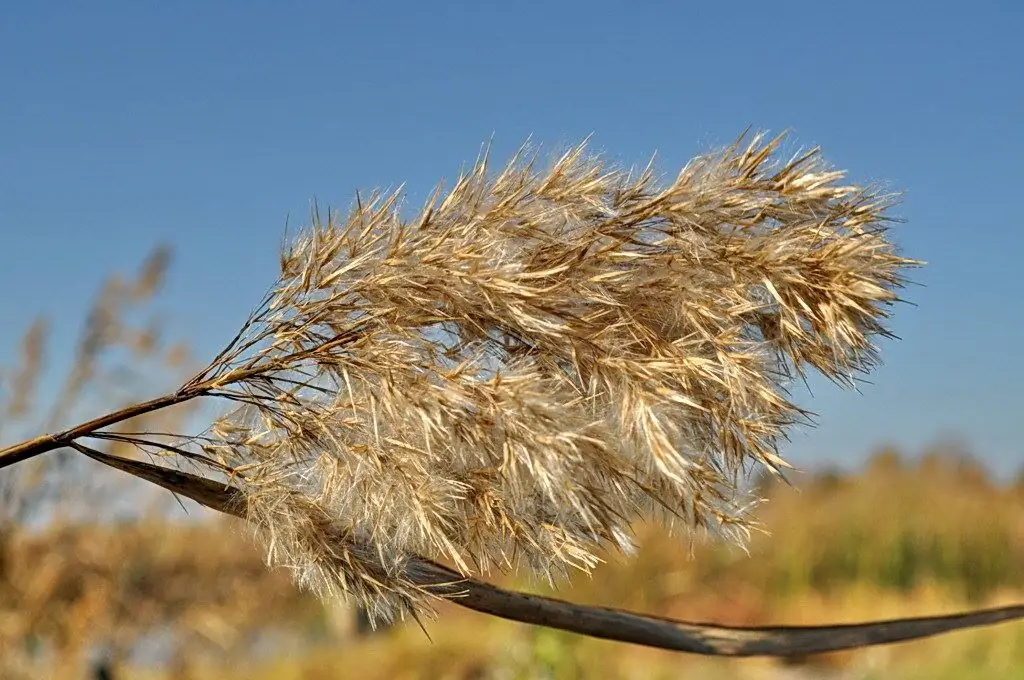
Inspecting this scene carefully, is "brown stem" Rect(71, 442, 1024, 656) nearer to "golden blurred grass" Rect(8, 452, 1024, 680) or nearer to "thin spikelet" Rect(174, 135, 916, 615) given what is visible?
"thin spikelet" Rect(174, 135, 916, 615)

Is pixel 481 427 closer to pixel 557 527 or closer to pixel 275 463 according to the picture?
pixel 557 527

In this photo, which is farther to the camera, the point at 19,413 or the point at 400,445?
the point at 19,413

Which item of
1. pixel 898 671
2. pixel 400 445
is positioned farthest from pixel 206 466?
pixel 898 671

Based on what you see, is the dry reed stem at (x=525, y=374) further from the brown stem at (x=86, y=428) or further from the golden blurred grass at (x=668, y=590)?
the golden blurred grass at (x=668, y=590)

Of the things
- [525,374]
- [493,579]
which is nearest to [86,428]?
[525,374]

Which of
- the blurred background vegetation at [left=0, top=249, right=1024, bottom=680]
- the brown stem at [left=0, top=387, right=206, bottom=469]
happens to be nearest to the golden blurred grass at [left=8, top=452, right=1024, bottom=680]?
the blurred background vegetation at [left=0, top=249, right=1024, bottom=680]

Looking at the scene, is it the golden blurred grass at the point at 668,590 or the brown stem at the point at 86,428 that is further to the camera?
the golden blurred grass at the point at 668,590

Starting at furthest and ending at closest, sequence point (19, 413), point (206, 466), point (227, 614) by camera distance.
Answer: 1. point (227, 614)
2. point (19, 413)
3. point (206, 466)

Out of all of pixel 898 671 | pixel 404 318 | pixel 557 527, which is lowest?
pixel 898 671

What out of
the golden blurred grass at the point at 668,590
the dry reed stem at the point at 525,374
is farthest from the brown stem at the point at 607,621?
the golden blurred grass at the point at 668,590
